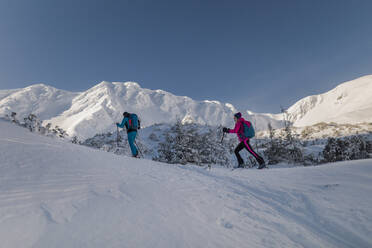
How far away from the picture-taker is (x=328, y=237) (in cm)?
142

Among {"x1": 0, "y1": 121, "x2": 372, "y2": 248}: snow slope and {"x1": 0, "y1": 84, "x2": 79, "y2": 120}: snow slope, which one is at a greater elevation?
{"x1": 0, "y1": 84, "x2": 79, "y2": 120}: snow slope

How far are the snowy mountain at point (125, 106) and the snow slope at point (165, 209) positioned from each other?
4519 centimetres

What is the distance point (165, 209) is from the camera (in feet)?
5.93

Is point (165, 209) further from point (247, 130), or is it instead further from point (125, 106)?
point (125, 106)

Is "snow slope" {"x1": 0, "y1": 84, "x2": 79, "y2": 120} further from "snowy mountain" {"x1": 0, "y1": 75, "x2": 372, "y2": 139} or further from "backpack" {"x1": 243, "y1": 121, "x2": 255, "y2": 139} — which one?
"backpack" {"x1": 243, "y1": 121, "x2": 255, "y2": 139}

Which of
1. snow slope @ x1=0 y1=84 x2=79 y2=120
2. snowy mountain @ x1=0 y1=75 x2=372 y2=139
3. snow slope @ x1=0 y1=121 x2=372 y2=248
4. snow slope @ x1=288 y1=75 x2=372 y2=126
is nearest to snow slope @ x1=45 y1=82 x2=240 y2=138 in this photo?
snowy mountain @ x1=0 y1=75 x2=372 y2=139

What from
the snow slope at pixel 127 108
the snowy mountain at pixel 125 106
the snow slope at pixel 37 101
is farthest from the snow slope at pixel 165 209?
the snow slope at pixel 37 101

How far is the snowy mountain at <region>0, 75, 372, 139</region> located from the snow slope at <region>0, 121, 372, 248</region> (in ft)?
148

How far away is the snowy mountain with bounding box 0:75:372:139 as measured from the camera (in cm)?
5055

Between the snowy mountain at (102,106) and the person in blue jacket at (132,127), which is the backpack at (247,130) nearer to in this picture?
the person in blue jacket at (132,127)

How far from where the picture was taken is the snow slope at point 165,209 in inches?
50.2

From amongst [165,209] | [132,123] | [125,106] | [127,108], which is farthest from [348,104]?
[125,106]

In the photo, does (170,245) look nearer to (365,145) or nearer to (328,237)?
(328,237)

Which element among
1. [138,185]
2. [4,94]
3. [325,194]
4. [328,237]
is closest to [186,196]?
[138,185]
